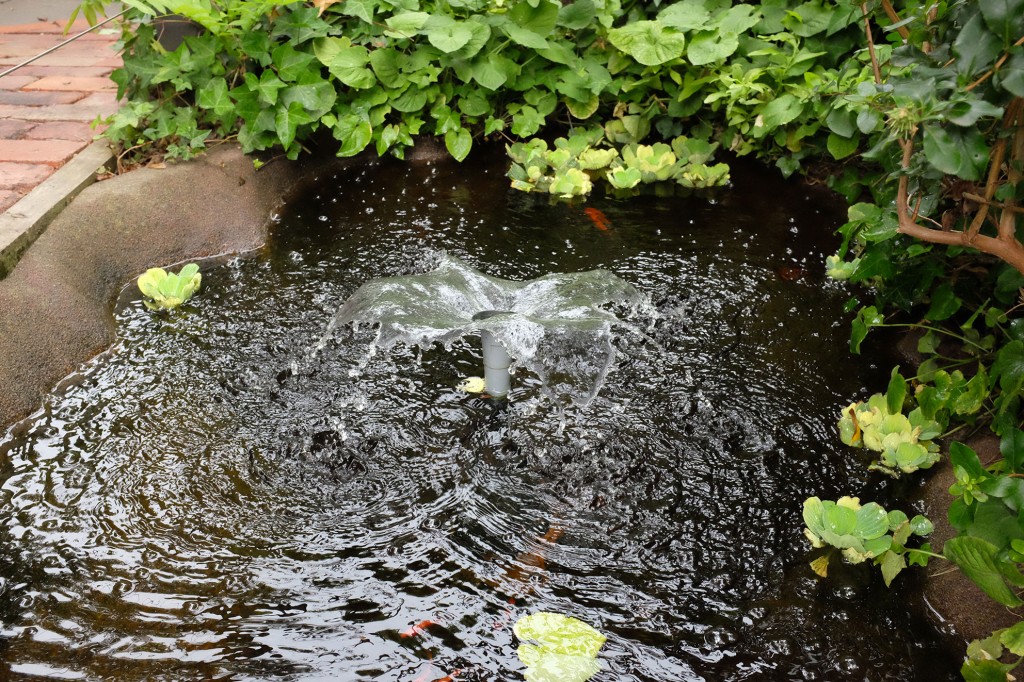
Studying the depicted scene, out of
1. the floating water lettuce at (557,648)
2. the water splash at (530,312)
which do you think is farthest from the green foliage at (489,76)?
the floating water lettuce at (557,648)

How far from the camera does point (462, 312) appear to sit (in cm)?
345

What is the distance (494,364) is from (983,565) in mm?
1744

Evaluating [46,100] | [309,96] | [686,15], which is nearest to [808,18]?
[686,15]

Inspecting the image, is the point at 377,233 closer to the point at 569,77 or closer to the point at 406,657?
the point at 569,77

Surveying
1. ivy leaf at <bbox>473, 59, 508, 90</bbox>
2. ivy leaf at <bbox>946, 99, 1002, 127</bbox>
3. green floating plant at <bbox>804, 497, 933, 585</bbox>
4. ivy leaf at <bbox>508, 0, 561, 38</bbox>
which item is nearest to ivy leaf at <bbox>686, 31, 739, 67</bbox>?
ivy leaf at <bbox>508, 0, 561, 38</bbox>

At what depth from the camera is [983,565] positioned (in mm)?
2137

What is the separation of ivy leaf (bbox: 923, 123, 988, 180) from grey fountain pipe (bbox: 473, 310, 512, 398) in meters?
1.59

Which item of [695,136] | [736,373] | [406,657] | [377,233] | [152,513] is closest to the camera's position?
[406,657]

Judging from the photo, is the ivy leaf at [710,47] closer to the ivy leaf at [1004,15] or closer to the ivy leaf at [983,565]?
the ivy leaf at [1004,15]

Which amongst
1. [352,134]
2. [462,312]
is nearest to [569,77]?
[352,134]

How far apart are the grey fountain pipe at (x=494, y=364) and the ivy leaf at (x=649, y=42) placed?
2401mm

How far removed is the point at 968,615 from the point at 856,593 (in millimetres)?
307

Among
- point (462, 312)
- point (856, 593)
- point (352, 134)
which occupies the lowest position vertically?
point (856, 593)

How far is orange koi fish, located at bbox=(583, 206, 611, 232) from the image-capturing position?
15.5 feet
